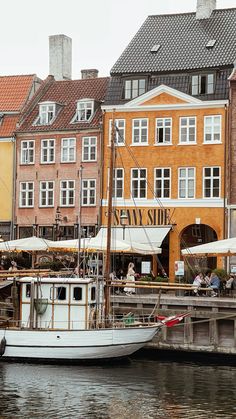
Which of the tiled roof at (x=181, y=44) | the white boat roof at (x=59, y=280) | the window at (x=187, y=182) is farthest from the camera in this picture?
the tiled roof at (x=181, y=44)

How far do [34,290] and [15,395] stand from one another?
770 cm

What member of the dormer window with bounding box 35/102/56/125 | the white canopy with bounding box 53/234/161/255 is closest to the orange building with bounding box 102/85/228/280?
the dormer window with bounding box 35/102/56/125

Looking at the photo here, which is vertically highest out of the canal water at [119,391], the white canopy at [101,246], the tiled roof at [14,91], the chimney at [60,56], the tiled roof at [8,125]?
the chimney at [60,56]

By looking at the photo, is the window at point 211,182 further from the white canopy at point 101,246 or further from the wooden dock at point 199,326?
the wooden dock at point 199,326

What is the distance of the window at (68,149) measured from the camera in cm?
5053

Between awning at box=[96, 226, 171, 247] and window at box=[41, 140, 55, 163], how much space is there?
6.10 metres

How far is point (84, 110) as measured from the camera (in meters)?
51.2

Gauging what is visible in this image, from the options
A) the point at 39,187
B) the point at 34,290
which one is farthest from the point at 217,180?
the point at 34,290

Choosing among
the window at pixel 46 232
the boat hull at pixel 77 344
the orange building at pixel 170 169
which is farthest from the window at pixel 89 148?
the boat hull at pixel 77 344

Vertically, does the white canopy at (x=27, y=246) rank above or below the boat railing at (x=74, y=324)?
above

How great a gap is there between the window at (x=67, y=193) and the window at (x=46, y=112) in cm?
399

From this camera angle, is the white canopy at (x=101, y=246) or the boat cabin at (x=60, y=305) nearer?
the boat cabin at (x=60, y=305)

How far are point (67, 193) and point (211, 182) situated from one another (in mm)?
8419

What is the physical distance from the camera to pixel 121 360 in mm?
32125
